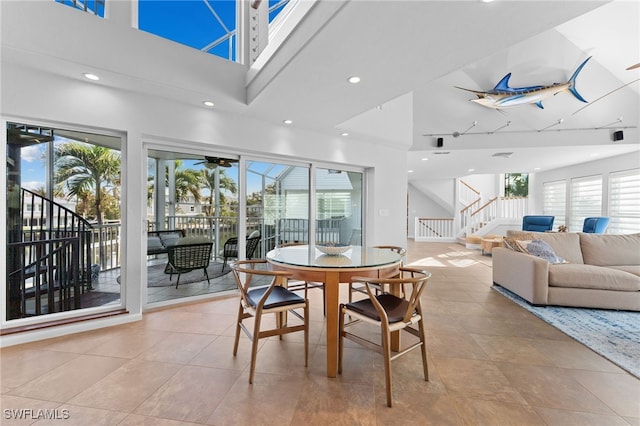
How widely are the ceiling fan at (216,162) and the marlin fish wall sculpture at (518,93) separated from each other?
178 inches

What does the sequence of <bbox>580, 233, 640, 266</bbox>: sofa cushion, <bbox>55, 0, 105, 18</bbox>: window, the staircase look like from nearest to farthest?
1. <bbox>55, 0, 105, 18</bbox>: window
2. <bbox>580, 233, 640, 266</bbox>: sofa cushion
3. the staircase

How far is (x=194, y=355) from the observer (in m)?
2.23

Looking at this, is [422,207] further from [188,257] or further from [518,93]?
[188,257]

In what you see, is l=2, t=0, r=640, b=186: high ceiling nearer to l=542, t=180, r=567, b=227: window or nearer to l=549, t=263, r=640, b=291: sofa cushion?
l=542, t=180, r=567, b=227: window

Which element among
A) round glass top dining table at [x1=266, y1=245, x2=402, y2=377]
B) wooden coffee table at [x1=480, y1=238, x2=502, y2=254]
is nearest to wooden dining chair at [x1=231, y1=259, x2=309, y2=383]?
round glass top dining table at [x1=266, y1=245, x2=402, y2=377]

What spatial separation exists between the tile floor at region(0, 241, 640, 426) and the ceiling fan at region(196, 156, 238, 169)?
1966 millimetres

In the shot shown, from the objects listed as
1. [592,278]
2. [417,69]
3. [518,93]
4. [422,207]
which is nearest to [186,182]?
[417,69]

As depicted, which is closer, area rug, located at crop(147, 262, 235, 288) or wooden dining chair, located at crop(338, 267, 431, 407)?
wooden dining chair, located at crop(338, 267, 431, 407)

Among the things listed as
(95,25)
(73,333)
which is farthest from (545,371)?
(95,25)

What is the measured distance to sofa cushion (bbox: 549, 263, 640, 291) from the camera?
3.18 m

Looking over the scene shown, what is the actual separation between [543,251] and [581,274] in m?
0.51

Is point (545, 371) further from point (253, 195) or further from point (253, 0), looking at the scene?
point (253, 0)

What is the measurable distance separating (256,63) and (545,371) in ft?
12.3

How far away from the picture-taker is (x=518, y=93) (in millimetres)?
4777
